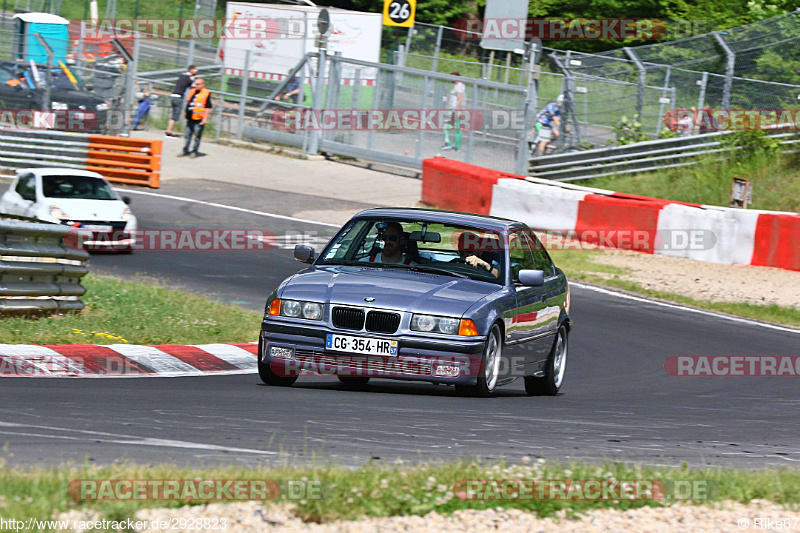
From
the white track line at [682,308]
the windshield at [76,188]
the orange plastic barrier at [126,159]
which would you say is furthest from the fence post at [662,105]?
the windshield at [76,188]

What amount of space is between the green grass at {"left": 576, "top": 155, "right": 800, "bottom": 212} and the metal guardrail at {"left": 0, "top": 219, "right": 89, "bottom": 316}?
1518 centimetres

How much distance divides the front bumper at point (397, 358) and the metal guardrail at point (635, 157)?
17.3 m

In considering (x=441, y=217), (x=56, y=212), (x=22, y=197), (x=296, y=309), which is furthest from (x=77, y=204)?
(x=296, y=309)

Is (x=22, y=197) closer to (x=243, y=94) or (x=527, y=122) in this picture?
(x=527, y=122)

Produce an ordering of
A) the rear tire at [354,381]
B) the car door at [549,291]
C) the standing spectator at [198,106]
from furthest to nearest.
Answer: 1. the standing spectator at [198,106]
2. the car door at [549,291]
3. the rear tire at [354,381]

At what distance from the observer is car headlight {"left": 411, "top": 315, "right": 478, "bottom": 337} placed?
803 centimetres

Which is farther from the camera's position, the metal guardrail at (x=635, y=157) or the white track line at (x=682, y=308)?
the metal guardrail at (x=635, y=157)

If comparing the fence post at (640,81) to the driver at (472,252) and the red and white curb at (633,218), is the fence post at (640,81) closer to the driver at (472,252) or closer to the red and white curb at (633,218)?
the red and white curb at (633,218)

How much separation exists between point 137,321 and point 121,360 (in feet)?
5.11

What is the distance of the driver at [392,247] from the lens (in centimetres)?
910

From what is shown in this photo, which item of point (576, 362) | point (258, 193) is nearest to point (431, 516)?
point (576, 362)

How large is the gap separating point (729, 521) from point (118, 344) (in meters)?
6.27

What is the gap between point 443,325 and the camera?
317 inches

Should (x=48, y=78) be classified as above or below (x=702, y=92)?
below
